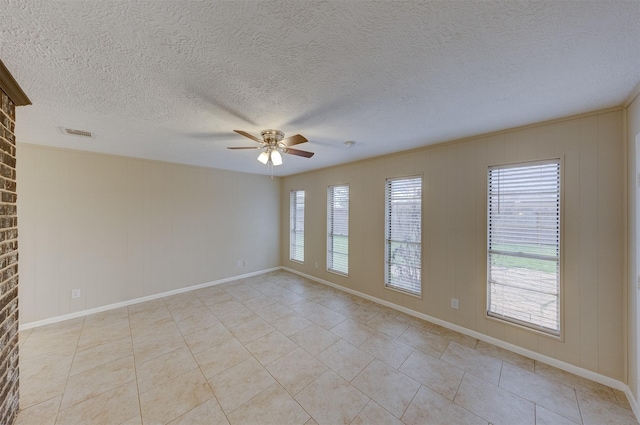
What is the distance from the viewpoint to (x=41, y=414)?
1.75m

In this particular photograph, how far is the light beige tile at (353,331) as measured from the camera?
2.80 metres

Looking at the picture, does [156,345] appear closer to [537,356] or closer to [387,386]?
[387,386]

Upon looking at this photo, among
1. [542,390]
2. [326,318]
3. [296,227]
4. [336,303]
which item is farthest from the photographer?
[296,227]

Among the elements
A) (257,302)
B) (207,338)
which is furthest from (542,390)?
(257,302)

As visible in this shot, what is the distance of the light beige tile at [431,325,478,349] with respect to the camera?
2.72m

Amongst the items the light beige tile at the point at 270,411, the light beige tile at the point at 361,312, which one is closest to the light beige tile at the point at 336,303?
the light beige tile at the point at 361,312

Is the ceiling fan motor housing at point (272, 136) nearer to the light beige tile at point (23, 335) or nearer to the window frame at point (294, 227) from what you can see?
the window frame at point (294, 227)

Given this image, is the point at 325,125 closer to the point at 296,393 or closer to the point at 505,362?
the point at 296,393

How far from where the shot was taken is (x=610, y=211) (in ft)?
6.80

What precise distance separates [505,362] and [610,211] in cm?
176

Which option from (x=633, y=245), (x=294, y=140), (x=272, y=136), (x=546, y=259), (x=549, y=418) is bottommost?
(x=549, y=418)

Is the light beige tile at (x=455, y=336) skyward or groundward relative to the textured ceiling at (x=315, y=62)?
groundward

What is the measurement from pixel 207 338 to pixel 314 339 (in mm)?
1333

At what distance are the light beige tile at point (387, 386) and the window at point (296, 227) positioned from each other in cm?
345
